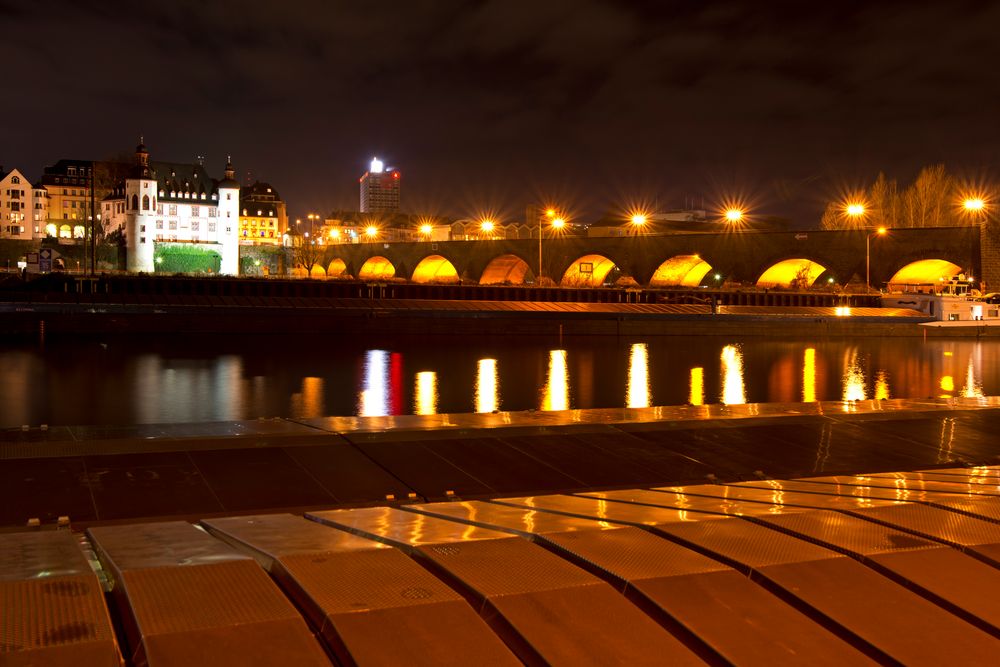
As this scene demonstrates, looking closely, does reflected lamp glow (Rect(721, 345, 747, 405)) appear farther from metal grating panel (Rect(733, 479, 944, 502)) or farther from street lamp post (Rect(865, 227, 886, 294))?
street lamp post (Rect(865, 227, 886, 294))

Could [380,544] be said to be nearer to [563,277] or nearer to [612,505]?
[612,505]

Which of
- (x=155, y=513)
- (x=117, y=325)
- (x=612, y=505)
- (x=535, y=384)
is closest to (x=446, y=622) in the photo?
(x=612, y=505)

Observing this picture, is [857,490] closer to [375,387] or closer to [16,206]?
[375,387]

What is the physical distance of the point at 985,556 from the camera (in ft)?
13.8

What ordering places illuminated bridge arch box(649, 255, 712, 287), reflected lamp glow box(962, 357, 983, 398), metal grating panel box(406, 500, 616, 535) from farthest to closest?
illuminated bridge arch box(649, 255, 712, 287) < reflected lamp glow box(962, 357, 983, 398) < metal grating panel box(406, 500, 616, 535)

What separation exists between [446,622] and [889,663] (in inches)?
61.1

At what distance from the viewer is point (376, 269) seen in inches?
5458

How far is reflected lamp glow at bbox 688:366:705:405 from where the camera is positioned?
91.0ft

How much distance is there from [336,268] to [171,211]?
91.1 feet

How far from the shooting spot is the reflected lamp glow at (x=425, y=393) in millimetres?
24828

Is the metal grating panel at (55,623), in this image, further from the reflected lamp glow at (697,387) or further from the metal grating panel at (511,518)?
the reflected lamp glow at (697,387)

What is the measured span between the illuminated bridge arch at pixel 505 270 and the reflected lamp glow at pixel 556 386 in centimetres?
6330

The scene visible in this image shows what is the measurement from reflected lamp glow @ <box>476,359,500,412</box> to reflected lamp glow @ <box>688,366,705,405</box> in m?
6.04

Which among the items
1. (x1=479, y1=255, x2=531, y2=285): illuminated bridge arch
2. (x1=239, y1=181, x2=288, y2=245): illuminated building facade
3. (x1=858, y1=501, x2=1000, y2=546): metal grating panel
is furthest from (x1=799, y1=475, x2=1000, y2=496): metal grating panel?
(x1=239, y1=181, x2=288, y2=245): illuminated building facade
